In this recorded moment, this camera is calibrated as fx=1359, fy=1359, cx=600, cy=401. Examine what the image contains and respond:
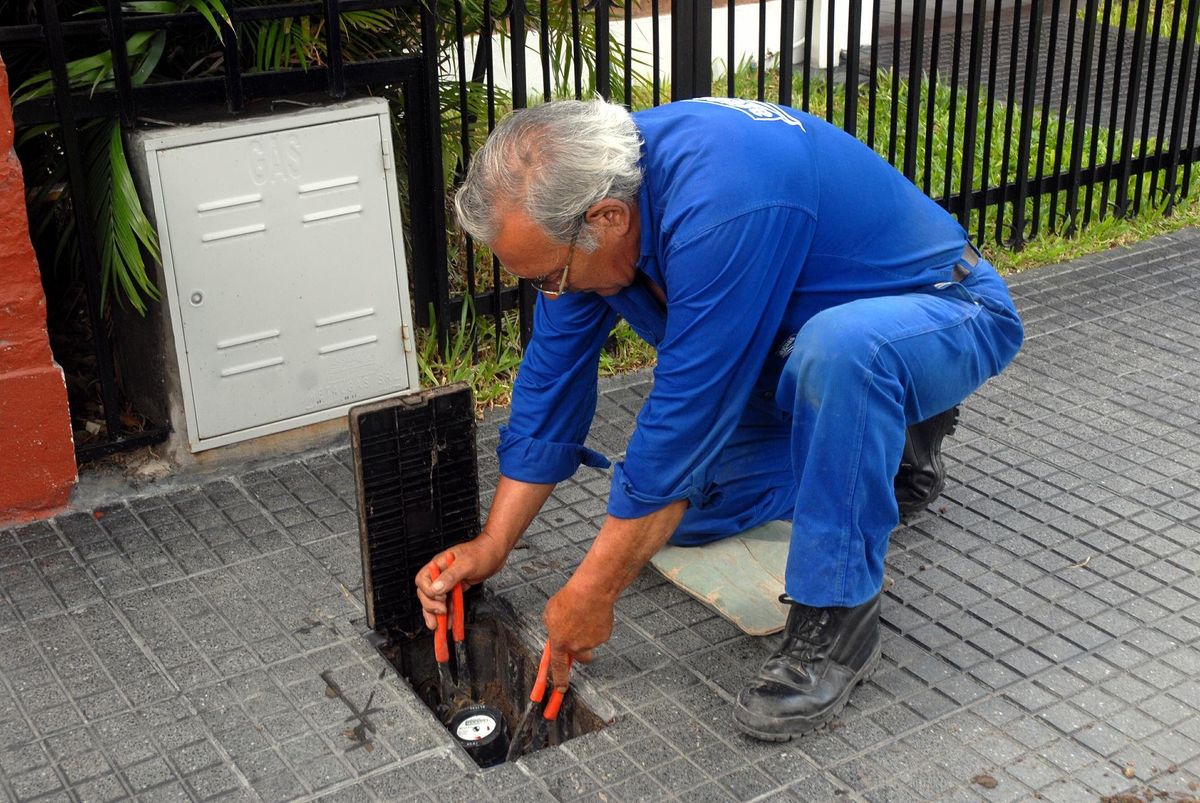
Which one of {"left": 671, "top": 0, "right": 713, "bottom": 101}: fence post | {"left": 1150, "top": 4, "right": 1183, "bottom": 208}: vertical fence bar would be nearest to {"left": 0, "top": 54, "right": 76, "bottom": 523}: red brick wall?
{"left": 671, "top": 0, "right": 713, "bottom": 101}: fence post

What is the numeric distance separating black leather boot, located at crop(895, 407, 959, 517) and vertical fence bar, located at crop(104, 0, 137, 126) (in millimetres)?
2341

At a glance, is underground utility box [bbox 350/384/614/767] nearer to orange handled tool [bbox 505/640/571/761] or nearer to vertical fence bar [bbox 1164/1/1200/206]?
orange handled tool [bbox 505/640/571/761]

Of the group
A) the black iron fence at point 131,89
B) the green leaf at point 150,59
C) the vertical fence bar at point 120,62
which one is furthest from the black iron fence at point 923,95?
the vertical fence bar at point 120,62

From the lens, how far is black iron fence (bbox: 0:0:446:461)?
378cm

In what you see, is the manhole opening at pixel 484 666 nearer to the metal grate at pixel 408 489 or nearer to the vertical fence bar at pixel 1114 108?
the metal grate at pixel 408 489

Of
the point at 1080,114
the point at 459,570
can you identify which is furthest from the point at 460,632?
the point at 1080,114

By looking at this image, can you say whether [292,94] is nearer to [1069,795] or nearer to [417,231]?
Answer: [417,231]

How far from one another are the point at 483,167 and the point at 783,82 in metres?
2.51

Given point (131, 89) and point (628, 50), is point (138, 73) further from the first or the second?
point (628, 50)

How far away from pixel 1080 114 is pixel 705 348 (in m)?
3.70

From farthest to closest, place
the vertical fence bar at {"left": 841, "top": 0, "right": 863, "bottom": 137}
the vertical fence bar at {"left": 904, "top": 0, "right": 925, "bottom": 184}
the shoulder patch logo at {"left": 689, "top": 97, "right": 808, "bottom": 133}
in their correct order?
the vertical fence bar at {"left": 904, "top": 0, "right": 925, "bottom": 184}, the vertical fence bar at {"left": 841, "top": 0, "right": 863, "bottom": 137}, the shoulder patch logo at {"left": 689, "top": 97, "right": 808, "bottom": 133}

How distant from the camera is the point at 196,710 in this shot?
120 inches

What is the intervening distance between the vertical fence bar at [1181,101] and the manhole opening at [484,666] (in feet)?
13.8

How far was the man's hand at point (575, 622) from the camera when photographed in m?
2.82
